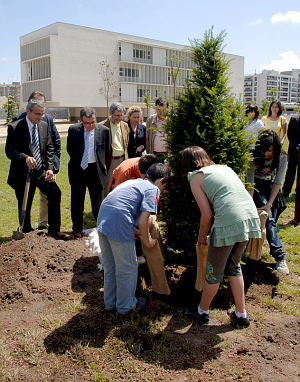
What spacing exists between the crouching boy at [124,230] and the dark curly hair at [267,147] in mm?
1599

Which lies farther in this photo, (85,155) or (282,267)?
(85,155)

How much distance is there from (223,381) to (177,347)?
0.53 meters

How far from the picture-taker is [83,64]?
51531 mm

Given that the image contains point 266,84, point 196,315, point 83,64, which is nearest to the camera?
point 196,315

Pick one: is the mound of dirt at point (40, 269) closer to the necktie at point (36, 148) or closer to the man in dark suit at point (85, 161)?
the man in dark suit at point (85, 161)

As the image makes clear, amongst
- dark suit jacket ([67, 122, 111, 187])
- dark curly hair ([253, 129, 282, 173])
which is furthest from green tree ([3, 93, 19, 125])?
dark curly hair ([253, 129, 282, 173])

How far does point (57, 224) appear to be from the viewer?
234 inches

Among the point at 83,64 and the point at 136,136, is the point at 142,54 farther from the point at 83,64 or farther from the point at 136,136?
the point at 136,136

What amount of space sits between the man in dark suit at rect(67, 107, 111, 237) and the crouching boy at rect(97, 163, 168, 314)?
2.45 meters

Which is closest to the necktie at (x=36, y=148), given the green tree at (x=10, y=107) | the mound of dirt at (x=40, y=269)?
the mound of dirt at (x=40, y=269)

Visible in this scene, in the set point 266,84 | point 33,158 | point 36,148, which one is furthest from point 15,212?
point 266,84

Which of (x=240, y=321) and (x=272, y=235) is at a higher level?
(x=272, y=235)

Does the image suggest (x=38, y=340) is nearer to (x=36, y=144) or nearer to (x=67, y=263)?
(x=67, y=263)

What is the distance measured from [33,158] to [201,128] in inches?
115
